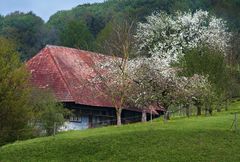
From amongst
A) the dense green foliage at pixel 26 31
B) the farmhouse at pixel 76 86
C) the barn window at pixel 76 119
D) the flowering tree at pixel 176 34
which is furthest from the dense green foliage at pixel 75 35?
the barn window at pixel 76 119

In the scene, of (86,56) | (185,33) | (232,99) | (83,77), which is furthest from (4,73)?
(185,33)

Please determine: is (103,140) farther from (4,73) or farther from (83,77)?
(83,77)

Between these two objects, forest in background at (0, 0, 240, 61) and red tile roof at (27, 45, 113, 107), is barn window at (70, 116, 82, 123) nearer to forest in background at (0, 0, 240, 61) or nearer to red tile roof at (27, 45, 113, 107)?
red tile roof at (27, 45, 113, 107)

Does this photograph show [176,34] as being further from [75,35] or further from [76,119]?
[75,35]

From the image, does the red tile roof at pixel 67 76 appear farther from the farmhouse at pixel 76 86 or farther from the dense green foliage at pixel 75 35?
the dense green foliage at pixel 75 35

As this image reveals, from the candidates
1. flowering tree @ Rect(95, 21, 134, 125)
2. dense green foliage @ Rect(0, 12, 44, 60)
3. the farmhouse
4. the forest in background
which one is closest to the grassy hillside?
flowering tree @ Rect(95, 21, 134, 125)

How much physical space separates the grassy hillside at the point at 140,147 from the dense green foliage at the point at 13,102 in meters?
6.23

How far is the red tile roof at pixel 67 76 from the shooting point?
50562 millimetres

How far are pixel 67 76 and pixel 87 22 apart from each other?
51954mm

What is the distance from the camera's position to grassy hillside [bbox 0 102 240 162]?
28484mm

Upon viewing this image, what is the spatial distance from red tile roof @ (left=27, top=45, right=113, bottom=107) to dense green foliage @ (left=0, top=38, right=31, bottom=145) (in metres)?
8.58

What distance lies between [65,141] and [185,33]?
39464mm

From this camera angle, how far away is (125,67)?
158 feet

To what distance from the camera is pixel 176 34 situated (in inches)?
2717
